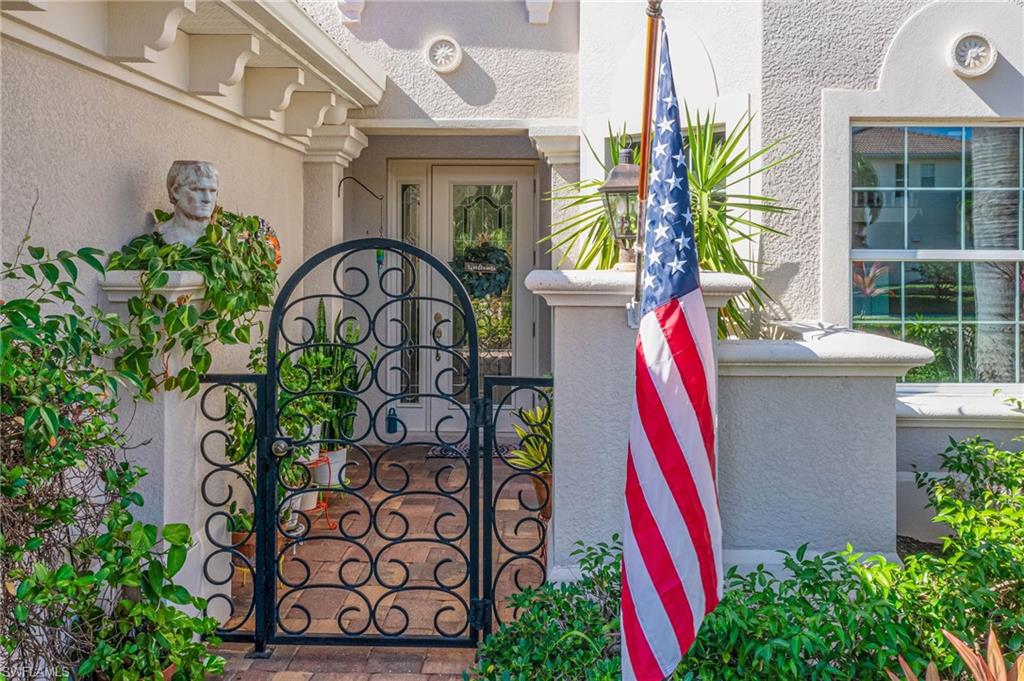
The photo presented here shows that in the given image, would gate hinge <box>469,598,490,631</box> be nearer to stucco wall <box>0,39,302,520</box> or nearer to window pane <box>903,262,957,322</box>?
stucco wall <box>0,39,302,520</box>

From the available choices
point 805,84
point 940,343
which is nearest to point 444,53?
point 805,84

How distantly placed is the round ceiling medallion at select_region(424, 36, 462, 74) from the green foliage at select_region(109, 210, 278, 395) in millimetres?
3423

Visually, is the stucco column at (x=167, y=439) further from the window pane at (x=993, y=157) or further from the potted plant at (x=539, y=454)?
the window pane at (x=993, y=157)

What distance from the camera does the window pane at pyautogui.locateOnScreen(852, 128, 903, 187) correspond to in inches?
207

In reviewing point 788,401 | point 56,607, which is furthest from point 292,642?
point 788,401

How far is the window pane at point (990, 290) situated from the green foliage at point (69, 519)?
456 centimetres

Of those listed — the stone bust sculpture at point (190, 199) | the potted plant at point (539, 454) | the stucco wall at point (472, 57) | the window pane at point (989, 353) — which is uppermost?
the stucco wall at point (472, 57)

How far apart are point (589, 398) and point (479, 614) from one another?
123 centimetres

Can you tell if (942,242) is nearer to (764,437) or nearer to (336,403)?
(764,437)

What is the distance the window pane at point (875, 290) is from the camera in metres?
5.27

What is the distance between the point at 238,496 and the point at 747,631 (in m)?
3.26

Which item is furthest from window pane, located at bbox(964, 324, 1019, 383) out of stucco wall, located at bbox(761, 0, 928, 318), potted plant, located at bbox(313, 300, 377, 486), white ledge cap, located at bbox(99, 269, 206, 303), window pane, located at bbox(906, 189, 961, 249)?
white ledge cap, located at bbox(99, 269, 206, 303)

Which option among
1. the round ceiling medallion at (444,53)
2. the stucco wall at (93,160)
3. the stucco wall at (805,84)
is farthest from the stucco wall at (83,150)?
the stucco wall at (805,84)

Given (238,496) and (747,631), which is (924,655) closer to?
(747,631)
